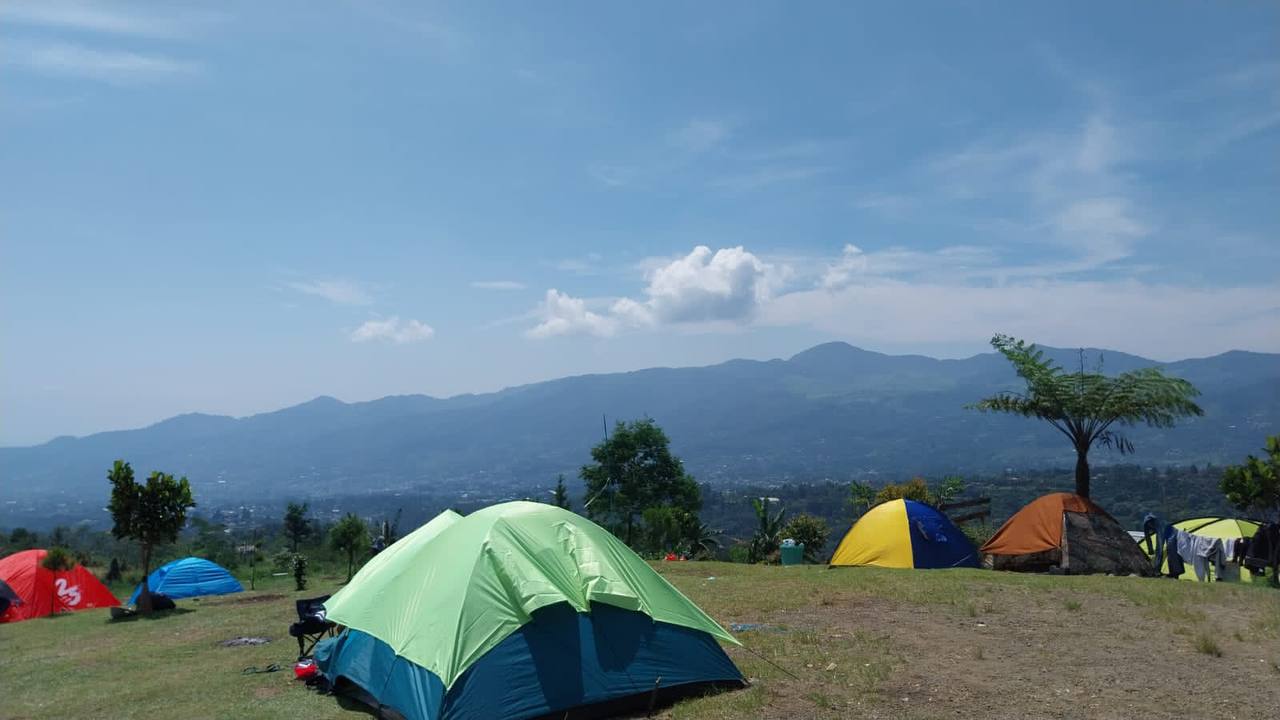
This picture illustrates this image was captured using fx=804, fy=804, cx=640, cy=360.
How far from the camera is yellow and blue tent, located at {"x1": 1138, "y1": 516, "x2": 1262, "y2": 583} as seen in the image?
18.2m

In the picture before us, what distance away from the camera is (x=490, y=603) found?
8688 mm

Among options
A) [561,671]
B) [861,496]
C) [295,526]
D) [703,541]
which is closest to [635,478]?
[703,541]

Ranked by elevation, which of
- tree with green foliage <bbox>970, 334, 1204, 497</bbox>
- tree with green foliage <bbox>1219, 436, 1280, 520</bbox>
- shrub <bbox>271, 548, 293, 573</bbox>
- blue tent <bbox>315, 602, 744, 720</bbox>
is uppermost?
tree with green foliage <bbox>970, 334, 1204, 497</bbox>

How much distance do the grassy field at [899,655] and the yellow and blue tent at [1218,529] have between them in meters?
3.33

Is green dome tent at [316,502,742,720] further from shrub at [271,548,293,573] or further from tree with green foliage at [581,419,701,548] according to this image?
tree with green foliage at [581,419,701,548]

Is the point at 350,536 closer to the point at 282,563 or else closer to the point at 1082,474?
the point at 282,563

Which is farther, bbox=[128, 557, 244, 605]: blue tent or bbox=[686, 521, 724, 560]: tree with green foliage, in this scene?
bbox=[686, 521, 724, 560]: tree with green foliage

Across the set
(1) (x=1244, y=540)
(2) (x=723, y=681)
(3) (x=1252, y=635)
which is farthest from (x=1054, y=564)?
(2) (x=723, y=681)

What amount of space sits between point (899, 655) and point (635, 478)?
38971mm

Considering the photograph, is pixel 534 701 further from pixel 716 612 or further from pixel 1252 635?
pixel 1252 635

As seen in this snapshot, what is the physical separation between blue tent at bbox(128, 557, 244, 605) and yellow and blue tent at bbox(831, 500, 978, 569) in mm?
17799

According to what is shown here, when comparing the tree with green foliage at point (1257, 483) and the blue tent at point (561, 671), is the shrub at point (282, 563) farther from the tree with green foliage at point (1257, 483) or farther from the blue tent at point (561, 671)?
the tree with green foliage at point (1257, 483)

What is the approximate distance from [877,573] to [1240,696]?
9.34 m

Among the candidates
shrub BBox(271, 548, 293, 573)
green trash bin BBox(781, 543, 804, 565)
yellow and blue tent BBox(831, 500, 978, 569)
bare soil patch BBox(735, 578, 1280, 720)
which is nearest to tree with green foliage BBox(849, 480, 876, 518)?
green trash bin BBox(781, 543, 804, 565)
